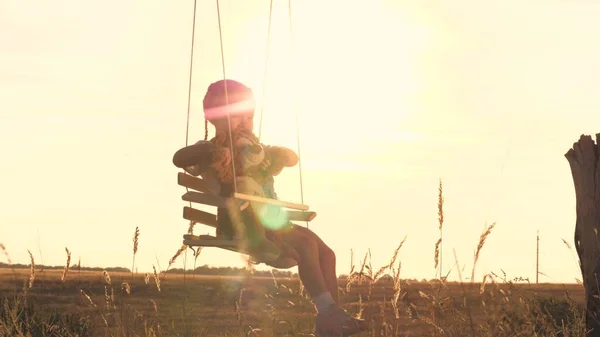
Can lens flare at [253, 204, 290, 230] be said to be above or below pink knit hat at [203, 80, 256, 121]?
below

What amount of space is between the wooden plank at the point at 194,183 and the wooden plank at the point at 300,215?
66 centimetres

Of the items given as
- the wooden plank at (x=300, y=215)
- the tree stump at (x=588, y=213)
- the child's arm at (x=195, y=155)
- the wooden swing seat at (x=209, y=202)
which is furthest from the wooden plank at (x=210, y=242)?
the tree stump at (x=588, y=213)

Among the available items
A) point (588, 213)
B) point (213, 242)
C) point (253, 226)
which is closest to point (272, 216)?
point (253, 226)

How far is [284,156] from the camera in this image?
7.24 metres

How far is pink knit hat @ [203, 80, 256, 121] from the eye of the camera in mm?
7320

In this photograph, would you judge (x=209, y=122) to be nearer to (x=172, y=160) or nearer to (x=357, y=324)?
(x=172, y=160)

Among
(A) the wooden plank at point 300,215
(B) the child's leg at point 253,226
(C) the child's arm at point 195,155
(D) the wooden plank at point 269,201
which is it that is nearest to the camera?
(D) the wooden plank at point 269,201

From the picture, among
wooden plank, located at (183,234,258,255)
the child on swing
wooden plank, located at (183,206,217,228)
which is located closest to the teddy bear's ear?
the child on swing

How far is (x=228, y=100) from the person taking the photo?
7336 mm

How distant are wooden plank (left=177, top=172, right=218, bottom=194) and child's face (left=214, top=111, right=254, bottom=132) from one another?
1.59ft

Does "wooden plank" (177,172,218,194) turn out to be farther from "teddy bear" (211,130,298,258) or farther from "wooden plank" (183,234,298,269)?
"wooden plank" (183,234,298,269)

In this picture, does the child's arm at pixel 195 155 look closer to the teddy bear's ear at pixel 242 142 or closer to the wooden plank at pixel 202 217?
the teddy bear's ear at pixel 242 142

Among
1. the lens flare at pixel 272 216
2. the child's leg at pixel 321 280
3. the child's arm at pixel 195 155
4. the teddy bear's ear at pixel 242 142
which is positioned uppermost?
the teddy bear's ear at pixel 242 142

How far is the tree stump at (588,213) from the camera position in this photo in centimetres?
793
